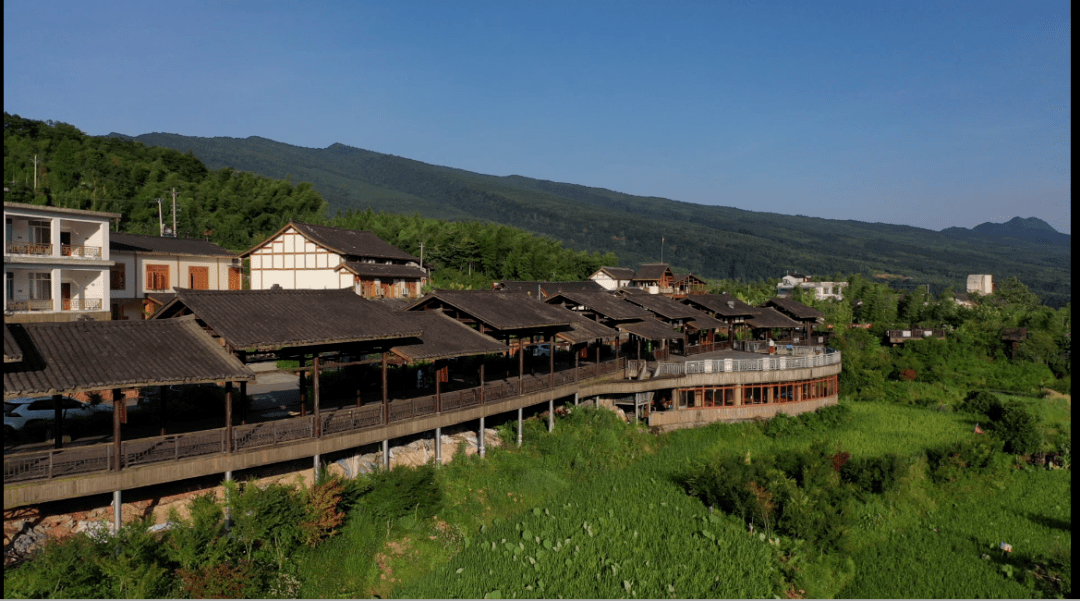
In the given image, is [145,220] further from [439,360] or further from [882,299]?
[882,299]

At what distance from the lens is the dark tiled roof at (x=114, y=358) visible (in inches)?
480

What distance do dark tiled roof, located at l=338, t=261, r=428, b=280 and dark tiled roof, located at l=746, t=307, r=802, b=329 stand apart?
24.6 m

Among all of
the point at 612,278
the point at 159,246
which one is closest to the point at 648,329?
the point at 159,246

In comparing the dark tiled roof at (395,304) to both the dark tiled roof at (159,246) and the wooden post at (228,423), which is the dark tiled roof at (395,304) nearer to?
the wooden post at (228,423)

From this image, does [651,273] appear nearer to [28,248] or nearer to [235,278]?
[235,278]

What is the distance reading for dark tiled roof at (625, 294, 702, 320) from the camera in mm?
36375

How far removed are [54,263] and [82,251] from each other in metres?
1.40

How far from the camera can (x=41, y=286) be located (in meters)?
28.1

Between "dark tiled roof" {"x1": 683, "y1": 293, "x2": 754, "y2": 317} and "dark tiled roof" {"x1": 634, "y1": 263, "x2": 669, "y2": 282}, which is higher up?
"dark tiled roof" {"x1": 634, "y1": 263, "x2": 669, "y2": 282}

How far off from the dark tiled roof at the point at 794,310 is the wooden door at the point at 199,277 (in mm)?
39250

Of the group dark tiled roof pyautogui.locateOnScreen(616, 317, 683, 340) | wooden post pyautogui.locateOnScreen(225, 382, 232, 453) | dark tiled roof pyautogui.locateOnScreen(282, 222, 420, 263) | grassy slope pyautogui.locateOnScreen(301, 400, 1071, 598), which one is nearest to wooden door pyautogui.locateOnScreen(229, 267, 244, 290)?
dark tiled roof pyautogui.locateOnScreen(282, 222, 420, 263)

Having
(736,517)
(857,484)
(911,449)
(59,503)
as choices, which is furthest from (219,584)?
(911,449)

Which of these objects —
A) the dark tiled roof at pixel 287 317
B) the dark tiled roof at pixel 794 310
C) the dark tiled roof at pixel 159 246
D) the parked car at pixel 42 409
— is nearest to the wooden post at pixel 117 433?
the dark tiled roof at pixel 287 317

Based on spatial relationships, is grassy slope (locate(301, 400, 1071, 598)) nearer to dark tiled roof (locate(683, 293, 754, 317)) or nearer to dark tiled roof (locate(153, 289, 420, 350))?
dark tiled roof (locate(153, 289, 420, 350))
